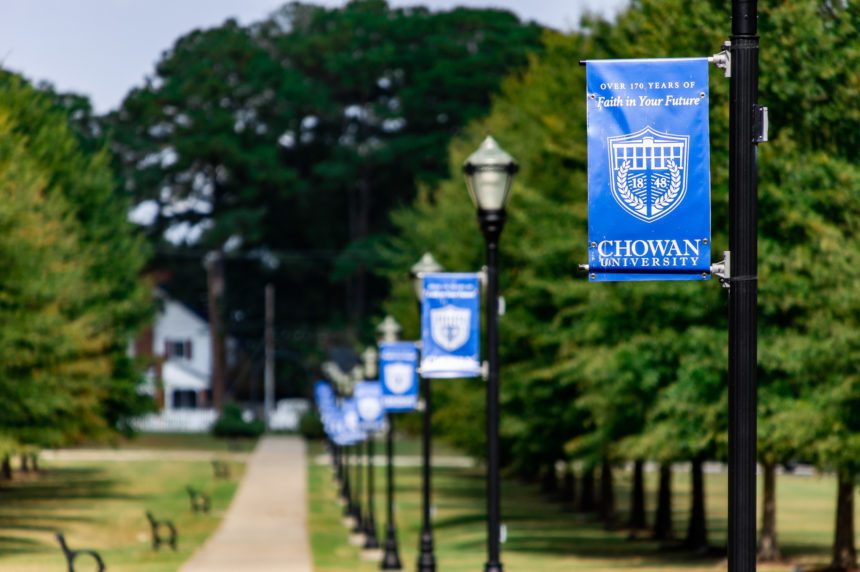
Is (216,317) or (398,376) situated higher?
(216,317)

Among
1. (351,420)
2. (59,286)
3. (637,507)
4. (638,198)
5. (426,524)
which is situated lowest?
(637,507)

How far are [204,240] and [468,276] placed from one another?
84.8 meters

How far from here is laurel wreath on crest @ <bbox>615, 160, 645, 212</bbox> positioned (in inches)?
334

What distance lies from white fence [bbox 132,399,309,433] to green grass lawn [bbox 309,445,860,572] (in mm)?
38126

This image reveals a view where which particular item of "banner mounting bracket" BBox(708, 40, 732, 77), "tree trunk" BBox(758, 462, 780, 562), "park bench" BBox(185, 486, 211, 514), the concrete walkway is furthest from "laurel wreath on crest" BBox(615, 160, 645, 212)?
"park bench" BBox(185, 486, 211, 514)

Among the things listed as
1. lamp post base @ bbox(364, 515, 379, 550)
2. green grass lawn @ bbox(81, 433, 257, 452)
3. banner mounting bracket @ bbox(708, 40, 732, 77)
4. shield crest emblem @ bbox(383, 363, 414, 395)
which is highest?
banner mounting bracket @ bbox(708, 40, 732, 77)

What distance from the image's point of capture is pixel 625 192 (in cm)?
851

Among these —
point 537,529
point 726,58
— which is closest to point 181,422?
point 537,529

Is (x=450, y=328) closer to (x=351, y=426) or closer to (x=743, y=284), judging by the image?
(x=743, y=284)

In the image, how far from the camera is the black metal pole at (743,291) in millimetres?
8094

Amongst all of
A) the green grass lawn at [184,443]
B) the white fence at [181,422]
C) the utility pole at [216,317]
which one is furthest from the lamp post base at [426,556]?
the white fence at [181,422]

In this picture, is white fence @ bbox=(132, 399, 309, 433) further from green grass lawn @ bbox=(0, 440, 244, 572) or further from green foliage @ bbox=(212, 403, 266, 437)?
green grass lawn @ bbox=(0, 440, 244, 572)

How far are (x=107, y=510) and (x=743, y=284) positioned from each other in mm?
43145

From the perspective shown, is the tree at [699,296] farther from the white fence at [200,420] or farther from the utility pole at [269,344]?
the white fence at [200,420]
